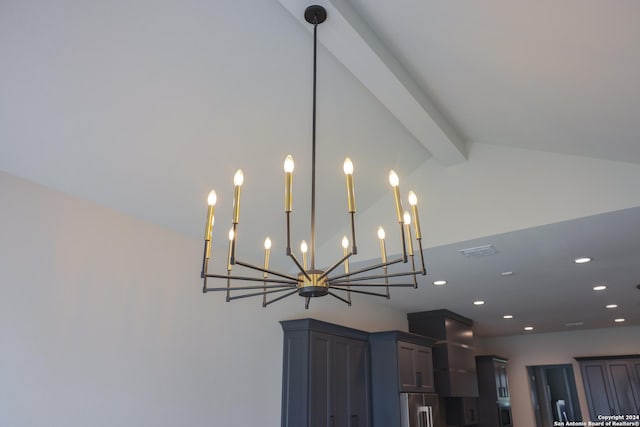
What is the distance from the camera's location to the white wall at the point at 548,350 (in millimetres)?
8219

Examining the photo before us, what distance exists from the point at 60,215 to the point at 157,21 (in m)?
1.43

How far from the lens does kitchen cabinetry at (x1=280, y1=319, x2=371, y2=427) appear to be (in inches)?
164

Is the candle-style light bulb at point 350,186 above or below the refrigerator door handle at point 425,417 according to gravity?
above

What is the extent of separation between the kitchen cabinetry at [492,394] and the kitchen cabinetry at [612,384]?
1.42 metres

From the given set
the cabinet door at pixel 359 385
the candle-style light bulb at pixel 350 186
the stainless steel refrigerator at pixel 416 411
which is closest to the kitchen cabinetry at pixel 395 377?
the stainless steel refrigerator at pixel 416 411

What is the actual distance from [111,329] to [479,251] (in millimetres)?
2990

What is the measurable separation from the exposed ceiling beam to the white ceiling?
0.5 inches

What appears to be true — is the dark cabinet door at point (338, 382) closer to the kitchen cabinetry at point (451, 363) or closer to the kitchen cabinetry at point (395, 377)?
the kitchen cabinetry at point (395, 377)

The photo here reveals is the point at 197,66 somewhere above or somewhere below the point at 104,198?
above

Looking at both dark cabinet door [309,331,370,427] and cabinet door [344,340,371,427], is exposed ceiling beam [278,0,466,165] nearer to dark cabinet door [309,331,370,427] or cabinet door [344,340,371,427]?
dark cabinet door [309,331,370,427]

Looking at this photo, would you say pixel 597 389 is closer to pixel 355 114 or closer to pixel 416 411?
pixel 416 411

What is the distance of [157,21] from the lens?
2.35m

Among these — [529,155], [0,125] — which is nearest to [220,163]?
[0,125]

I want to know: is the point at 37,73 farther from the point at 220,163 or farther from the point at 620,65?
the point at 620,65
